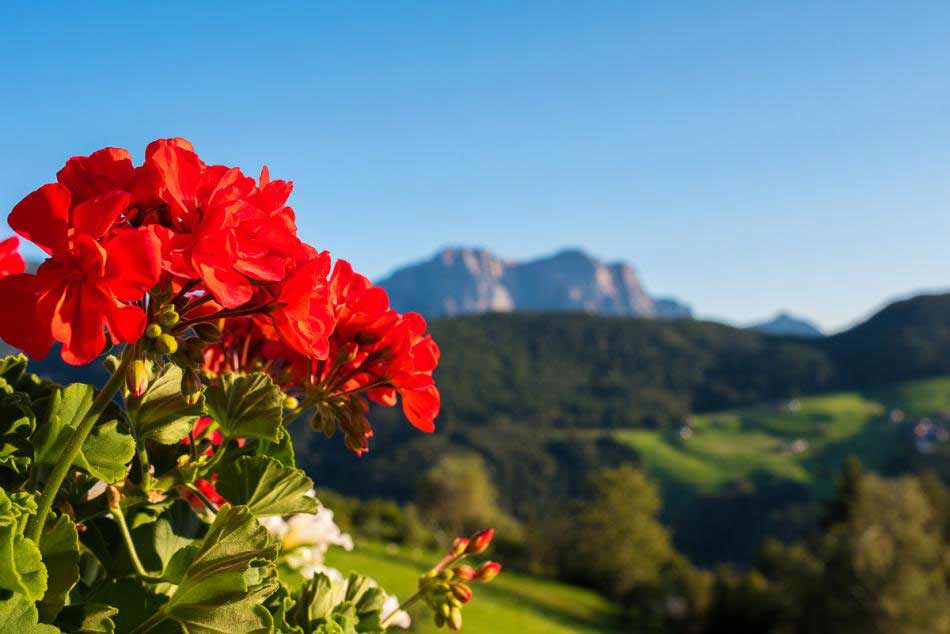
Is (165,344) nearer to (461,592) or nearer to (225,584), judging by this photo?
(225,584)

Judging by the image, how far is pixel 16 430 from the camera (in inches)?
39.4

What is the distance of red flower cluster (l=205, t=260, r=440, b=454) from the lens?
47.4 inches

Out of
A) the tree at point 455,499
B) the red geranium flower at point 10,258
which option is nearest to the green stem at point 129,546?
the red geranium flower at point 10,258

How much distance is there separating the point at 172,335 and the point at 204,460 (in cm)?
26

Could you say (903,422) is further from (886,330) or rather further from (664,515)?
(886,330)

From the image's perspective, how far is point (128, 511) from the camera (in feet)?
3.65

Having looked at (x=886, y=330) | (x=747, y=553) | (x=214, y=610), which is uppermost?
(x=886, y=330)

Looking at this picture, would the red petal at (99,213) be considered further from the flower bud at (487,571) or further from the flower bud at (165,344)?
the flower bud at (487,571)

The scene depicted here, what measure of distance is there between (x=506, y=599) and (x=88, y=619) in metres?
36.4

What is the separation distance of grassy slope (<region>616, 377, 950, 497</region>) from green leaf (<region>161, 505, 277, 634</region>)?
82.4 m

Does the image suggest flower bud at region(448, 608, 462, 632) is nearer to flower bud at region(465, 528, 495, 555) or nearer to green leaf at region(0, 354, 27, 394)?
flower bud at region(465, 528, 495, 555)

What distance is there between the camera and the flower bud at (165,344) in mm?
859

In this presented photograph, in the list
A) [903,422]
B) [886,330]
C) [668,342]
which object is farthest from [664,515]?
[886,330]

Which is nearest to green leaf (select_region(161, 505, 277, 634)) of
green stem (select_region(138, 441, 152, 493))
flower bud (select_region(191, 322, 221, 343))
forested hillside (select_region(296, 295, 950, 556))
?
green stem (select_region(138, 441, 152, 493))
